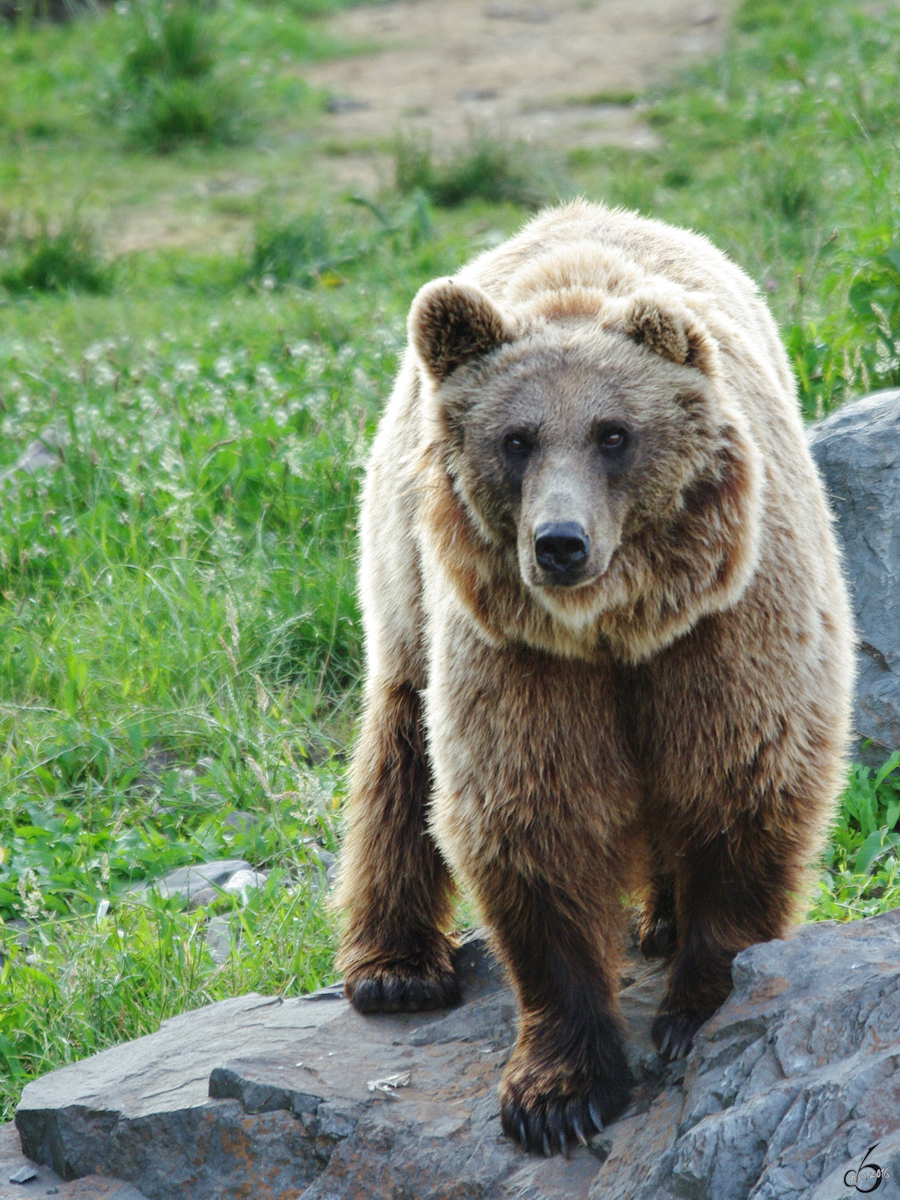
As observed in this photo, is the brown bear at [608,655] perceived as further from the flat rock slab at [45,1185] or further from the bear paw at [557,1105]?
the flat rock slab at [45,1185]

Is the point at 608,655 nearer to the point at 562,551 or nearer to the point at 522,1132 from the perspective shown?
the point at 562,551

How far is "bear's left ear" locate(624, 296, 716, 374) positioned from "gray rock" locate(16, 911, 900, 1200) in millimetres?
1169

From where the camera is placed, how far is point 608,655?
9.52ft

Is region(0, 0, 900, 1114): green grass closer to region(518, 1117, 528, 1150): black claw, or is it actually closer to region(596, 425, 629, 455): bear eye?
region(518, 1117, 528, 1150): black claw

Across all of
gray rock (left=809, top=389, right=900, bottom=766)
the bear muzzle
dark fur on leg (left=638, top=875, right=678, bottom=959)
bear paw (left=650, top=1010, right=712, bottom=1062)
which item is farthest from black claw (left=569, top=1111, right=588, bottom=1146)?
gray rock (left=809, top=389, right=900, bottom=766)

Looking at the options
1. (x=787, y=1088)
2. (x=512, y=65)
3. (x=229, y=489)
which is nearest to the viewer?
(x=787, y=1088)

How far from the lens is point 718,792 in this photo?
2885 millimetres

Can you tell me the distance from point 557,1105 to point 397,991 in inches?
28.7

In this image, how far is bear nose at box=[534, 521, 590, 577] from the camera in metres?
2.66

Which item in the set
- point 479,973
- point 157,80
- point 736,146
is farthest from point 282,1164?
point 157,80

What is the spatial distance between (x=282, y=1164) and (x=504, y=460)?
1512mm

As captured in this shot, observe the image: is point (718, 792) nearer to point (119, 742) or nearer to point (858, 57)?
point (119, 742)

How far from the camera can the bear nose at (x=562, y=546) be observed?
2.66m

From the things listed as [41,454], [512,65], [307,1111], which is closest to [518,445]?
[307,1111]
